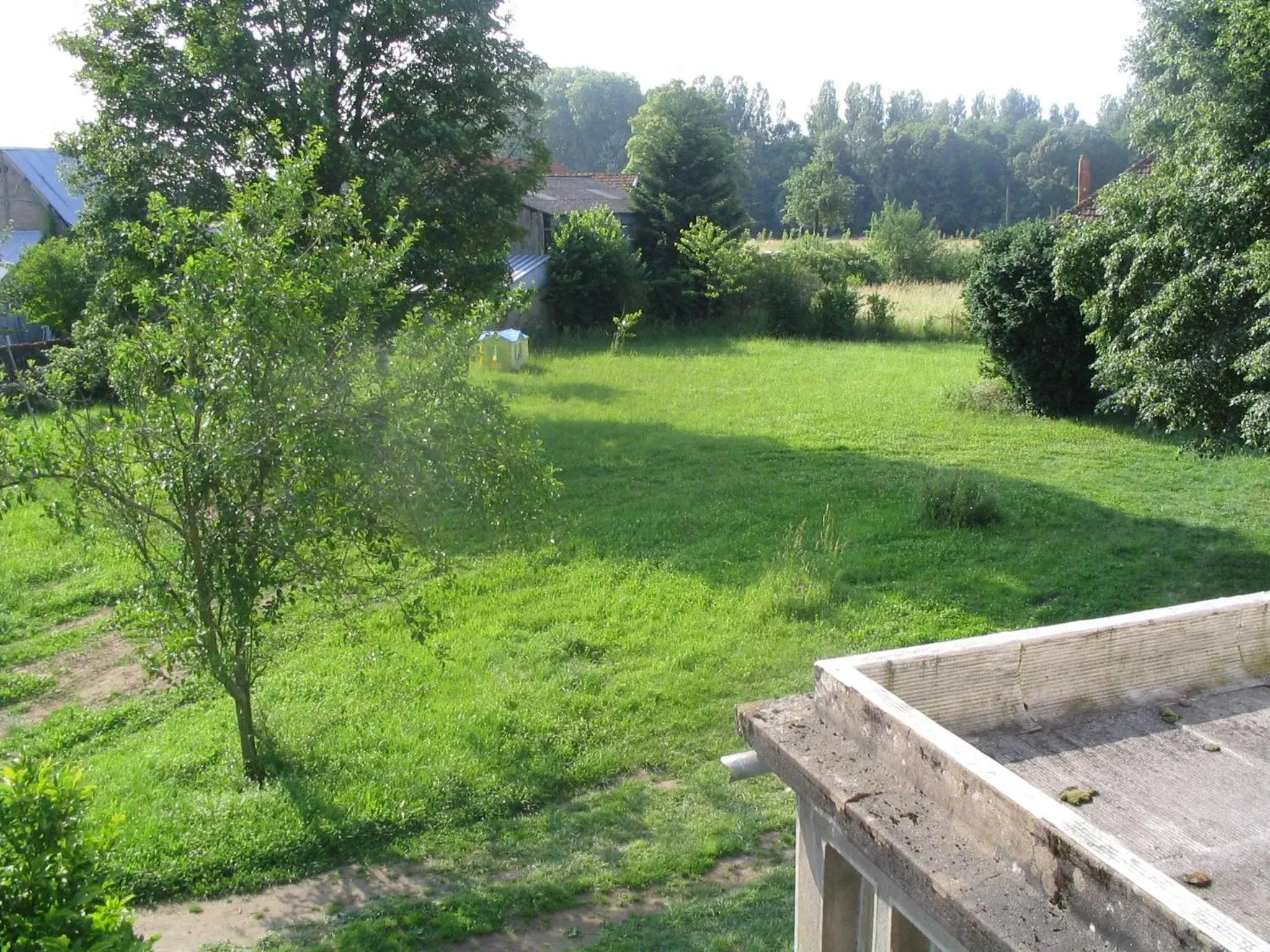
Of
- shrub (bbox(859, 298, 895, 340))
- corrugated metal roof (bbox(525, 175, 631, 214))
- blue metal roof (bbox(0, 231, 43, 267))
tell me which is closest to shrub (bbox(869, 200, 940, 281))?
shrub (bbox(859, 298, 895, 340))

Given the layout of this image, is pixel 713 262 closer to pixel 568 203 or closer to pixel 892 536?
pixel 568 203

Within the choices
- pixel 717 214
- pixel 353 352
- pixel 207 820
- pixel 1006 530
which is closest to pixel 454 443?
pixel 353 352

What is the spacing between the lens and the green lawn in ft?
22.9

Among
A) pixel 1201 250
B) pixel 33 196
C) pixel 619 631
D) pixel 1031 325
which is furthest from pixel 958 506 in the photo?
pixel 33 196

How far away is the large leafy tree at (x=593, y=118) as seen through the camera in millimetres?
93688

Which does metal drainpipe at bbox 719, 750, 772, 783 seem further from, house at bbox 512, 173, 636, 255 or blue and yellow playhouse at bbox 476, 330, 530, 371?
house at bbox 512, 173, 636, 255

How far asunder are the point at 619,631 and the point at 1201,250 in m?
6.20

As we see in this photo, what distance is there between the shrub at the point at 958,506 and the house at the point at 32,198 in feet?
88.1

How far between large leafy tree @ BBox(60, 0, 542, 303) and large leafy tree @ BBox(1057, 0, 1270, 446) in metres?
9.39

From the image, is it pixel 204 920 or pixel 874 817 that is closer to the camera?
pixel 874 817

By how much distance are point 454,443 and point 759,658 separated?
3654 mm

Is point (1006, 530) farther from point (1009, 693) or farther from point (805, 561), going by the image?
point (1009, 693)

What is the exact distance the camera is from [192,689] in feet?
31.3

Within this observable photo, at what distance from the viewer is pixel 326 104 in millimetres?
16266
